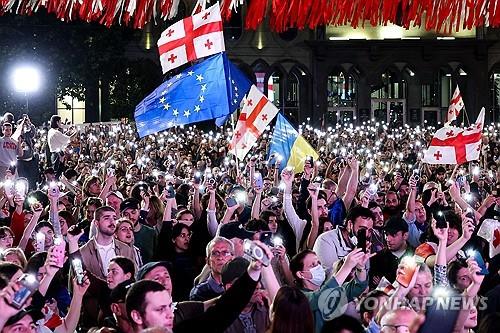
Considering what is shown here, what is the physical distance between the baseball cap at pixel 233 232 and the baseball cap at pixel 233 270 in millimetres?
1612

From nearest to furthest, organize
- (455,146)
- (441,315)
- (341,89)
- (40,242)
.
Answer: (441,315) < (40,242) < (455,146) < (341,89)

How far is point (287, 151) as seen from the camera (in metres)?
14.4

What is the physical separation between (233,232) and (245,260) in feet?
5.72

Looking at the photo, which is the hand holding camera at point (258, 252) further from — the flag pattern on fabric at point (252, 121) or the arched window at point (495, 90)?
the arched window at point (495, 90)

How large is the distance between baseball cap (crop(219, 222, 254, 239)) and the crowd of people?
0.11ft

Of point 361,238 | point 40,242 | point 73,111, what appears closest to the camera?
point 40,242

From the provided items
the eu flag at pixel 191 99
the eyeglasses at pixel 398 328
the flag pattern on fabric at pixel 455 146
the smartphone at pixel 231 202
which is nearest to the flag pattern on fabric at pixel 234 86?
the eu flag at pixel 191 99

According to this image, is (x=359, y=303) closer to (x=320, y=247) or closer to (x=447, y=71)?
(x=320, y=247)

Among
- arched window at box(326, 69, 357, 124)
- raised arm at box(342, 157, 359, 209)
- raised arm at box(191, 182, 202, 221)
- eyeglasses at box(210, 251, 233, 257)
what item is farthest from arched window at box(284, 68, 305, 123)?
eyeglasses at box(210, 251, 233, 257)

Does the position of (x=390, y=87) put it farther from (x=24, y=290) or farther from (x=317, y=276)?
(x=24, y=290)

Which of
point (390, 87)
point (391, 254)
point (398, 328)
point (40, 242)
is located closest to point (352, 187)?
point (391, 254)

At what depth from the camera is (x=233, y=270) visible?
625cm

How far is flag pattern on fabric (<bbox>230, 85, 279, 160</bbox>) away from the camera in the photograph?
14.3 metres

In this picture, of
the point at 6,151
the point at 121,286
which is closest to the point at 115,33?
the point at 6,151
